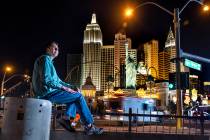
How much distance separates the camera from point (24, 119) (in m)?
5.07

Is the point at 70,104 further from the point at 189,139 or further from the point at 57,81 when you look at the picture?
the point at 189,139

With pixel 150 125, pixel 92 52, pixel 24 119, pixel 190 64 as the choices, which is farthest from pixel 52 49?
pixel 92 52

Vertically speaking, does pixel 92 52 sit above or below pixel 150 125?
above

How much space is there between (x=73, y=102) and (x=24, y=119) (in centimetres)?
191

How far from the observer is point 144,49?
149 meters

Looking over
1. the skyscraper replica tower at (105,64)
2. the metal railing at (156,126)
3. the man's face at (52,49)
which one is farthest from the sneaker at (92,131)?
the skyscraper replica tower at (105,64)

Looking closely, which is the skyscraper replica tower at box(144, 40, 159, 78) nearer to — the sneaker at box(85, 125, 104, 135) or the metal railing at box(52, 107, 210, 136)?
the metal railing at box(52, 107, 210, 136)

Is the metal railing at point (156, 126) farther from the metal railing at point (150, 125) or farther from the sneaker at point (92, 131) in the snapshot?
the sneaker at point (92, 131)

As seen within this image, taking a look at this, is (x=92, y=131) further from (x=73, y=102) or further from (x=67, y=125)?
(x=73, y=102)

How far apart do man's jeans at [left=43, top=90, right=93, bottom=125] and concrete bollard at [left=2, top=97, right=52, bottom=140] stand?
56.8 inches

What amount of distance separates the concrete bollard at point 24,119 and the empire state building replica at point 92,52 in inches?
5112

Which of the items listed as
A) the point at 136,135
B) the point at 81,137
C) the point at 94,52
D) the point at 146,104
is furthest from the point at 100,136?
the point at 94,52

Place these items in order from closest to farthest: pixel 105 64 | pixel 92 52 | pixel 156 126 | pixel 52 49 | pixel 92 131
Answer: pixel 52 49 → pixel 92 131 → pixel 156 126 → pixel 105 64 → pixel 92 52

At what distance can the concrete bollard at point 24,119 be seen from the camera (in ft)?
16.6
